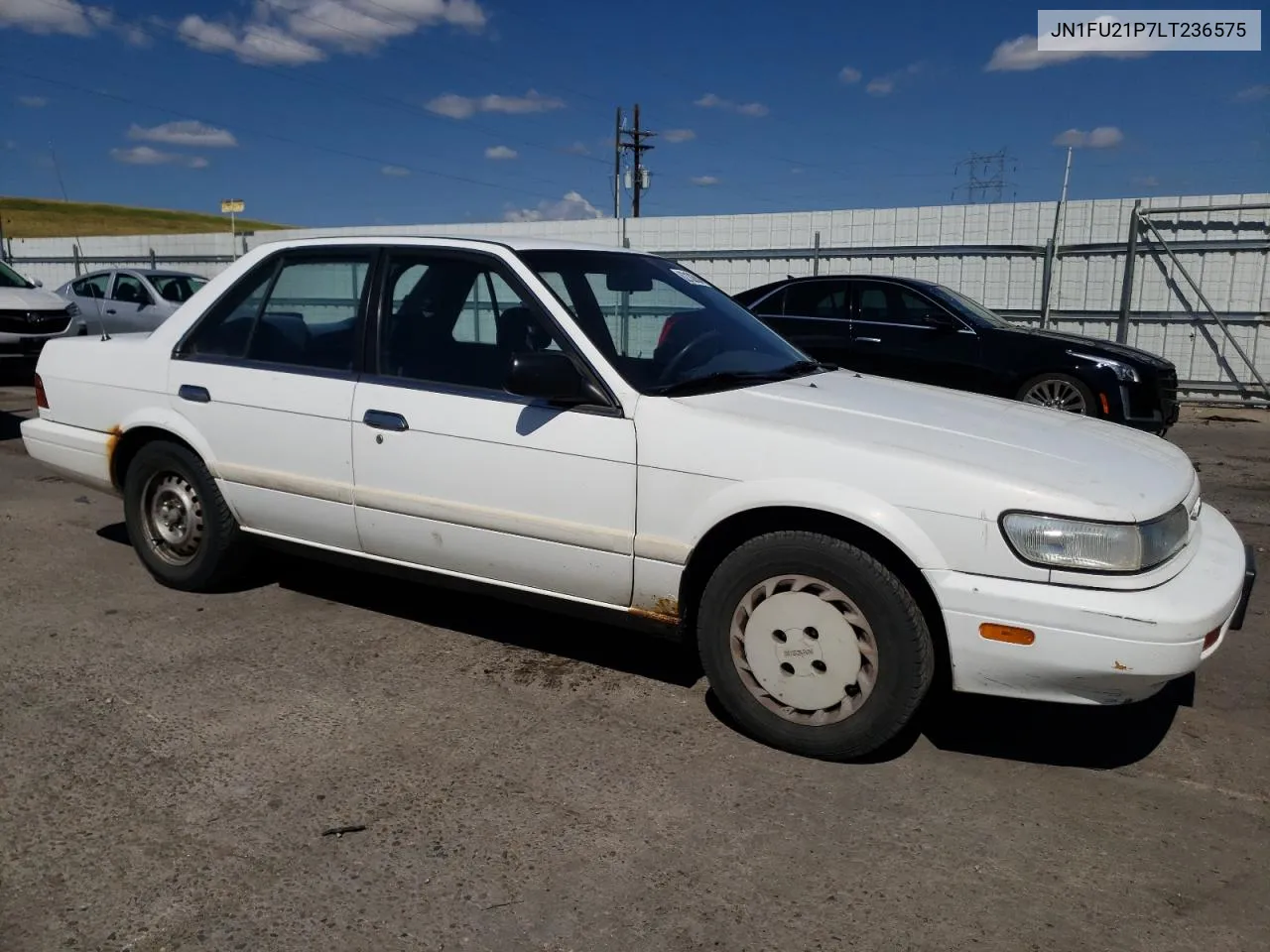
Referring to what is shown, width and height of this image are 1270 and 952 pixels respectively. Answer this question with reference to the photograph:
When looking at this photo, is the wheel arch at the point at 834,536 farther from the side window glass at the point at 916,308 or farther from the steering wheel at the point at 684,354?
the side window glass at the point at 916,308

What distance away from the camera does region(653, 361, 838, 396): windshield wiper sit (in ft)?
11.3

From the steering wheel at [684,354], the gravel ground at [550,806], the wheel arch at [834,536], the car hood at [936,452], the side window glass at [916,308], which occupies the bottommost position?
the gravel ground at [550,806]

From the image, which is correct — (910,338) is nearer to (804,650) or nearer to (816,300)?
(816,300)

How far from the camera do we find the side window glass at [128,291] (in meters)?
14.5

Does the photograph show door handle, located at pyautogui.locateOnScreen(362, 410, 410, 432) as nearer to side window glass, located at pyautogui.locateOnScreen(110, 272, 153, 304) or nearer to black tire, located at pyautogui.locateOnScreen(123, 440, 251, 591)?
black tire, located at pyautogui.locateOnScreen(123, 440, 251, 591)

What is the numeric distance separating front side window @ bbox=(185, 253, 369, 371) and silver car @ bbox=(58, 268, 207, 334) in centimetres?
1076

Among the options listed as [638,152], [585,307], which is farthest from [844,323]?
[638,152]

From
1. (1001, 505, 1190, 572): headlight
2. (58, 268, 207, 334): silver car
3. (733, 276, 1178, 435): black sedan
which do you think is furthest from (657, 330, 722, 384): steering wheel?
(58, 268, 207, 334): silver car

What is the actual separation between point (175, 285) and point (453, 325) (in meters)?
12.6

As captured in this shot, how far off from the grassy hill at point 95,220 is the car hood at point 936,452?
53079 millimetres

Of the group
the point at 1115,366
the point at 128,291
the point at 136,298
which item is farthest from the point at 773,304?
the point at 128,291

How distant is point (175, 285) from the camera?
14766 mm

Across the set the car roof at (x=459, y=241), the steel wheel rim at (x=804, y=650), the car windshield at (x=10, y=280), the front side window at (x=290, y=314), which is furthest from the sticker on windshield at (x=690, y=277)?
the car windshield at (x=10, y=280)

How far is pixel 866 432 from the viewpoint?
314cm
